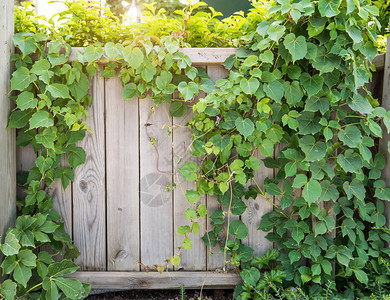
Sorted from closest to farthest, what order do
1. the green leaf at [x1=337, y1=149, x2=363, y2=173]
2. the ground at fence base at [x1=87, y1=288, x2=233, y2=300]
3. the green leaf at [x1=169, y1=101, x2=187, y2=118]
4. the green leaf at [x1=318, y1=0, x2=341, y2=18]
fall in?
1. the green leaf at [x1=318, y1=0, x2=341, y2=18]
2. the green leaf at [x1=337, y1=149, x2=363, y2=173]
3. the green leaf at [x1=169, y1=101, x2=187, y2=118]
4. the ground at fence base at [x1=87, y1=288, x2=233, y2=300]

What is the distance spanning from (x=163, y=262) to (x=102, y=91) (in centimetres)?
98

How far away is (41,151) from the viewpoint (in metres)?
1.95

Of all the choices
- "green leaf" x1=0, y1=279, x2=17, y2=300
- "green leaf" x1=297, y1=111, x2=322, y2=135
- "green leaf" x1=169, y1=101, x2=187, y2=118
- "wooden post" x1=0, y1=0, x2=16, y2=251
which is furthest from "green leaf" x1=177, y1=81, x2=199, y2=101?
"green leaf" x1=0, y1=279, x2=17, y2=300

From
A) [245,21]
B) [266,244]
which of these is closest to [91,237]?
[266,244]

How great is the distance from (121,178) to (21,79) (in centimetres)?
69

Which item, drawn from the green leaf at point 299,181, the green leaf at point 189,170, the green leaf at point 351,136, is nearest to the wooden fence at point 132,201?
the green leaf at point 189,170

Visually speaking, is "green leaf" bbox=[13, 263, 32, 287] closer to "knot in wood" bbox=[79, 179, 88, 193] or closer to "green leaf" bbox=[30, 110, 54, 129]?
"knot in wood" bbox=[79, 179, 88, 193]

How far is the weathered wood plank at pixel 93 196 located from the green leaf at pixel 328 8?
1.12 meters

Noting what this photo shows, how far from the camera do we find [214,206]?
6.56 feet

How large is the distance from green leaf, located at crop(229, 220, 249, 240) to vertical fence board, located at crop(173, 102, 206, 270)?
158 mm

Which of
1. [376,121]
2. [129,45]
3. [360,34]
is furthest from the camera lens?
[376,121]

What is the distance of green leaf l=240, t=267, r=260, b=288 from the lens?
1886 millimetres

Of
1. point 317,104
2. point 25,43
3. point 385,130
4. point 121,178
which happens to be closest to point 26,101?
point 25,43

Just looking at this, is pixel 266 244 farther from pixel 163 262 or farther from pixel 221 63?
pixel 221 63
